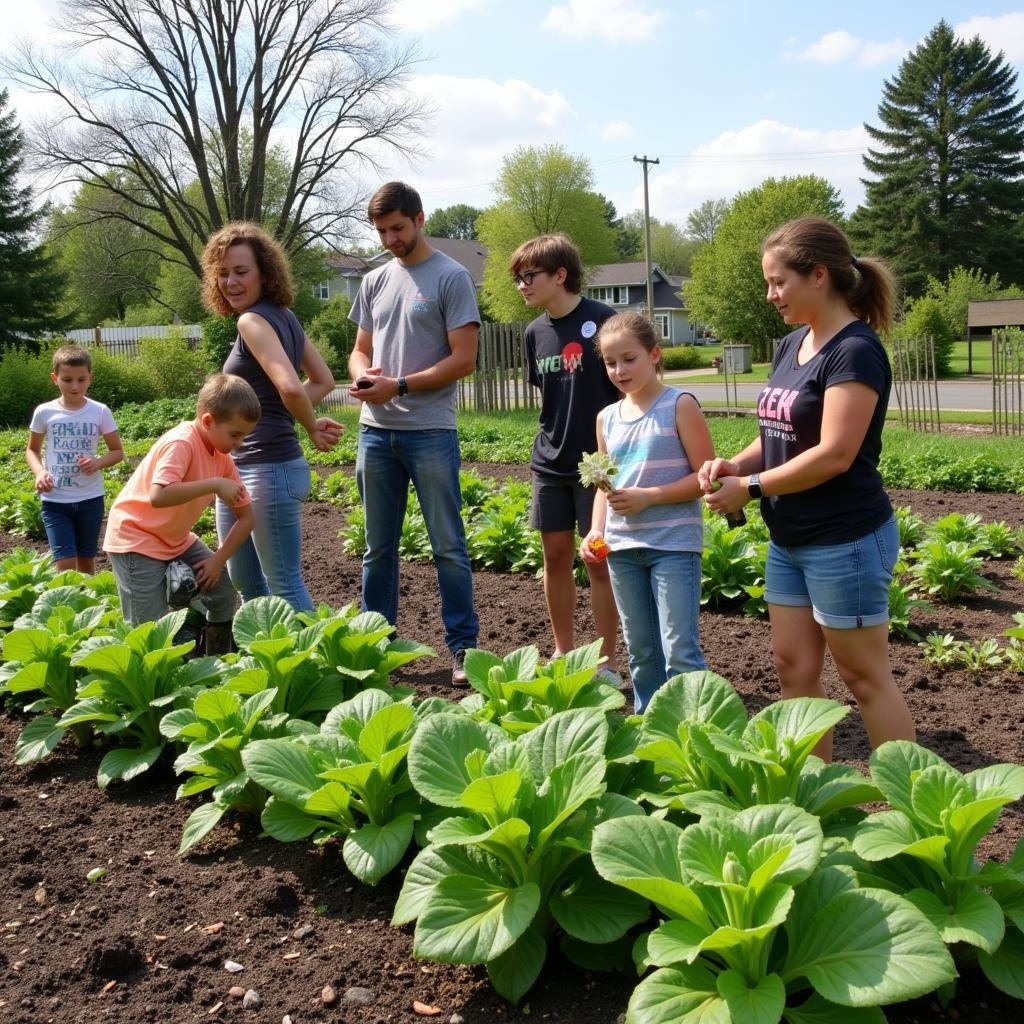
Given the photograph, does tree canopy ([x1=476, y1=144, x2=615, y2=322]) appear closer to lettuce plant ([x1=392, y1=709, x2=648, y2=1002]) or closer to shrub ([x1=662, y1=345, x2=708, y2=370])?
shrub ([x1=662, y1=345, x2=708, y2=370])

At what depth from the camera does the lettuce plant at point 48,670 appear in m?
3.45

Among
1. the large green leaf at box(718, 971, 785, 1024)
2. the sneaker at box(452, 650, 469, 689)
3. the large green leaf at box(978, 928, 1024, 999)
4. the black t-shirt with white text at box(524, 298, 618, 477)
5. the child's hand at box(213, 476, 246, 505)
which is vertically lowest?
the sneaker at box(452, 650, 469, 689)

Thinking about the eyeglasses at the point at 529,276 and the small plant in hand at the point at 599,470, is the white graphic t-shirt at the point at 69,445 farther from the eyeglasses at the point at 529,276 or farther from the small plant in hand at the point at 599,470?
the small plant in hand at the point at 599,470

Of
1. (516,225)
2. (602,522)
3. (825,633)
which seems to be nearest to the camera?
(825,633)

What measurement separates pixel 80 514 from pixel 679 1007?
4.98m

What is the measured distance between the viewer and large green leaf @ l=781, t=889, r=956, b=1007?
1.62 metres

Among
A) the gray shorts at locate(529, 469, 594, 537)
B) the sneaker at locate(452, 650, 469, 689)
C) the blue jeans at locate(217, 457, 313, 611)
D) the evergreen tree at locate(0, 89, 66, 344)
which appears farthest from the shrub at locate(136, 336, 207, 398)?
the gray shorts at locate(529, 469, 594, 537)

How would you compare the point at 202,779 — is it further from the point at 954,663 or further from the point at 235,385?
the point at 954,663

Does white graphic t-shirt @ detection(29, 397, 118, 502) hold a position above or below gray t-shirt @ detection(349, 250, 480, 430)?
below

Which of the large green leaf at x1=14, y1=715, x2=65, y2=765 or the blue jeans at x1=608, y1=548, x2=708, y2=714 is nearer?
the blue jeans at x1=608, y1=548, x2=708, y2=714

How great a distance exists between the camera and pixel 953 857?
194 cm

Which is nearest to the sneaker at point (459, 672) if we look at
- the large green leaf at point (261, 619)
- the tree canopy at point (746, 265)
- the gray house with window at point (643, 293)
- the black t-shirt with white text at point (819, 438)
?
the large green leaf at point (261, 619)

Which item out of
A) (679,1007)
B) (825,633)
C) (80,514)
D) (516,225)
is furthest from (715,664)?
(516,225)

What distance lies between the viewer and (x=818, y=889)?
1.90 m
